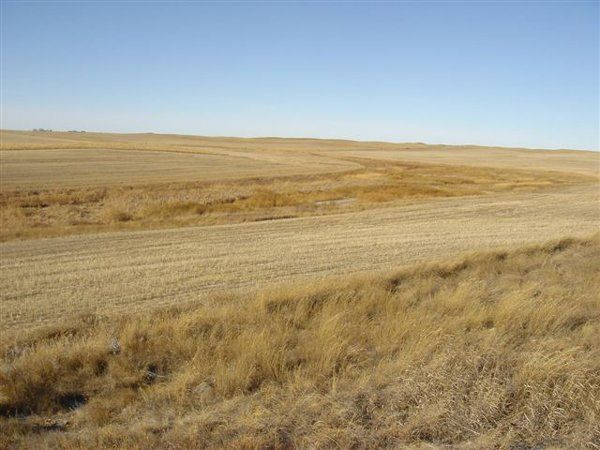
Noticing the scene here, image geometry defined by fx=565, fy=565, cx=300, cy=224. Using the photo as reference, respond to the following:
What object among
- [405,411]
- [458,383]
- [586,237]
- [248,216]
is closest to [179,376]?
[405,411]

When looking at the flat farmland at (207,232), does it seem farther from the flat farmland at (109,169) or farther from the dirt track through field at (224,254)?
the flat farmland at (109,169)

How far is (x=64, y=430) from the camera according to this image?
514 centimetres

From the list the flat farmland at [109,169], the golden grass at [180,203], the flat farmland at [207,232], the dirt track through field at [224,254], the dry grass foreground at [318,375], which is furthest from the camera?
the flat farmland at [109,169]

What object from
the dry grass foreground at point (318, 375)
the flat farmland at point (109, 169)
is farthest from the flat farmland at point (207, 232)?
the dry grass foreground at point (318, 375)

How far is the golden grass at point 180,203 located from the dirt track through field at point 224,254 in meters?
3.33

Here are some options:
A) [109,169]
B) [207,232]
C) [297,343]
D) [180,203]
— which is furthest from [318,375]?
[109,169]

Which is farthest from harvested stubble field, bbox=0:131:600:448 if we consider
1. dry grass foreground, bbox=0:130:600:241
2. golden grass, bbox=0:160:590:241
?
dry grass foreground, bbox=0:130:600:241

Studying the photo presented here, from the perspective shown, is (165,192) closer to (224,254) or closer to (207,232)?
(207,232)

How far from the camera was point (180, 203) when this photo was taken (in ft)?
98.3

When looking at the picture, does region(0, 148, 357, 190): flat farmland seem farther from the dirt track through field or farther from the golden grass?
the dirt track through field

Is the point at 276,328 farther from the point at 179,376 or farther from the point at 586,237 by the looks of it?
the point at 586,237

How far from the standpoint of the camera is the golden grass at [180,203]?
2325cm

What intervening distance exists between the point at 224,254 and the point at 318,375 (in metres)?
9.28

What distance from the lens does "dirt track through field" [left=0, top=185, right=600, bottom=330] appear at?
10141 millimetres
